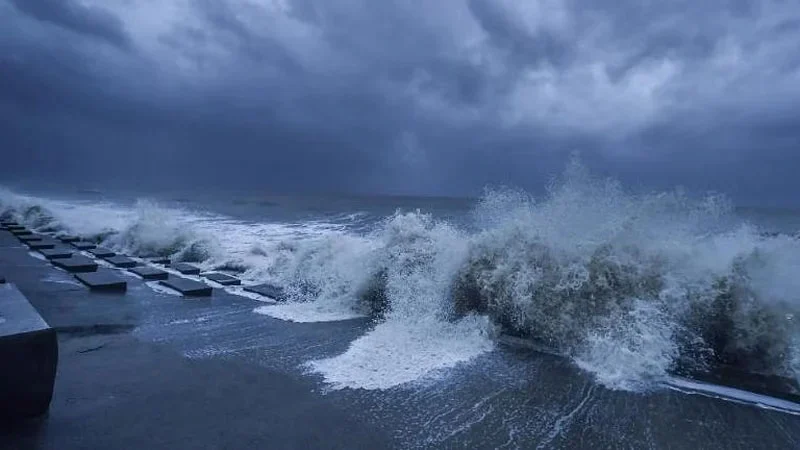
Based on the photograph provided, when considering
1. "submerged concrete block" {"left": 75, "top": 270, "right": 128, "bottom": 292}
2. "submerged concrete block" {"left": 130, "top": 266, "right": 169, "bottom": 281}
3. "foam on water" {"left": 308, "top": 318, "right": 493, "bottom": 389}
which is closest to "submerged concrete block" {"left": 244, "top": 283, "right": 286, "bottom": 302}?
"submerged concrete block" {"left": 130, "top": 266, "right": 169, "bottom": 281}

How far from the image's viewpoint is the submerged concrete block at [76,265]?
8.96m

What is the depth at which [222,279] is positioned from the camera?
898 centimetres

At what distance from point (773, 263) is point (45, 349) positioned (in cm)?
728

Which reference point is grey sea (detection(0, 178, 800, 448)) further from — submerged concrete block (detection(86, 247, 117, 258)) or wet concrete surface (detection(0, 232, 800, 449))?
submerged concrete block (detection(86, 247, 117, 258))

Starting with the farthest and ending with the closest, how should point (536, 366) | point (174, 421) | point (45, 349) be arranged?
1. point (536, 366)
2. point (174, 421)
3. point (45, 349)

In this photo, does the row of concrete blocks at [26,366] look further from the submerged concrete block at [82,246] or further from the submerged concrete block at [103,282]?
the submerged concrete block at [82,246]

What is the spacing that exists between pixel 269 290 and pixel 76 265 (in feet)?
14.6

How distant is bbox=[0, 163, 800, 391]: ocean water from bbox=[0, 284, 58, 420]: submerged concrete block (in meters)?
2.17

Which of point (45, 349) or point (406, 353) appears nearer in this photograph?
point (45, 349)

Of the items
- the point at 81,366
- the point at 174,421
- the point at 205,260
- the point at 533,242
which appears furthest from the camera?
the point at 205,260

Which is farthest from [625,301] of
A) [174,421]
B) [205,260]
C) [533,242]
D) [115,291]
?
[205,260]

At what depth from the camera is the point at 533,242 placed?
6.36 m

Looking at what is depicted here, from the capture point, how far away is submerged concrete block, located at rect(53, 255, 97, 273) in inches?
353

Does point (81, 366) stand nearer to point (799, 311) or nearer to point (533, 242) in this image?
point (533, 242)
